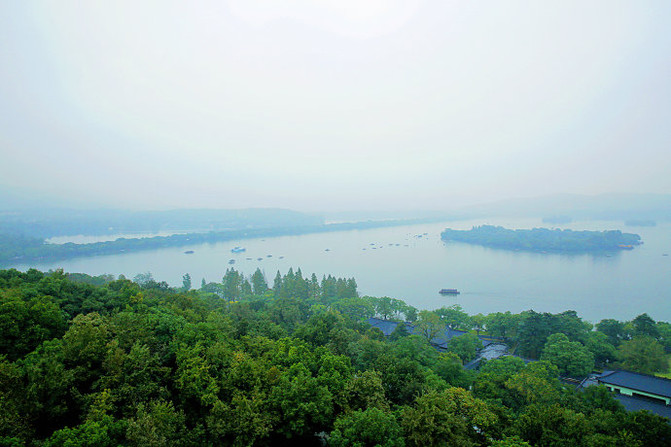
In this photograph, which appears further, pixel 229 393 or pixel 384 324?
pixel 384 324

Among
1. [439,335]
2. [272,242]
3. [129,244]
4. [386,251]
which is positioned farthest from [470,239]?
[129,244]

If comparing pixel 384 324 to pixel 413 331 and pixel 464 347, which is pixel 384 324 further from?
pixel 464 347

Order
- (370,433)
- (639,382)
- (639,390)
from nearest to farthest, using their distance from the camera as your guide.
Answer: (370,433)
(639,390)
(639,382)

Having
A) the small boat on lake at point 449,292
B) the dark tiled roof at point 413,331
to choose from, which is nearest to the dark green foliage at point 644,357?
the dark tiled roof at point 413,331

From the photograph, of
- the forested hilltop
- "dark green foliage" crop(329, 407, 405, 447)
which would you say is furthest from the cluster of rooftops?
"dark green foliage" crop(329, 407, 405, 447)

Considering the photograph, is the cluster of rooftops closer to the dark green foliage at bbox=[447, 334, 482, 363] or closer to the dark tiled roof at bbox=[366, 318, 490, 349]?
A: the dark green foliage at bbox=[447, 334, 482, 363]

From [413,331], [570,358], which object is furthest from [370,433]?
[413,331]
